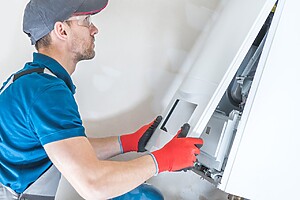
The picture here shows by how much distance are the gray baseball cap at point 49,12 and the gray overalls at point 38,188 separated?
0.16 meters

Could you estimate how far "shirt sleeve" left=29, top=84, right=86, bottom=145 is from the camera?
995 mm

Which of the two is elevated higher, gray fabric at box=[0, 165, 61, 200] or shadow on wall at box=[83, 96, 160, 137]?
shadow on wall at box=[83, 96, 160, 137]

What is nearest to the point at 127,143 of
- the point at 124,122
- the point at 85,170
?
the point at 124,122

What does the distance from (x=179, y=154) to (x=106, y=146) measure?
→ 19.1 inches

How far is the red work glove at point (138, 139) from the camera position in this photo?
1.42 m

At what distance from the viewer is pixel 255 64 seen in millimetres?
1231

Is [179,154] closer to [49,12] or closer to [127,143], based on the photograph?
[127,143]

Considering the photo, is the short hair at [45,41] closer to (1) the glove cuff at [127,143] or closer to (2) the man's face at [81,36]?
(2) the man's face at [81,36]

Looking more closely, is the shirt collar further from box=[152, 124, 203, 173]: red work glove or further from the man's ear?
box=[152, 124, 203, 173]: red work glove

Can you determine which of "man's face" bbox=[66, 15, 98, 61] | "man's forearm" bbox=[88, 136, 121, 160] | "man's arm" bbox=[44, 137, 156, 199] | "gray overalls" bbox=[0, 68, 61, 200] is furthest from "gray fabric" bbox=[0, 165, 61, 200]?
A: "man's face" bbox=[66, 15, 98, 61]

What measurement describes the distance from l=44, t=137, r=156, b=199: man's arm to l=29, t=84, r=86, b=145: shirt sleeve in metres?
0.02

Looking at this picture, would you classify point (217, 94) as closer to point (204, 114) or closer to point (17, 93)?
point (204, 114)

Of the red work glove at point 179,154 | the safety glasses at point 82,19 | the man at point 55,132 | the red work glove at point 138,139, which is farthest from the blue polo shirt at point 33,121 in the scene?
the red work glove at point 138,139

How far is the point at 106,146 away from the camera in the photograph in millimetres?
1523
